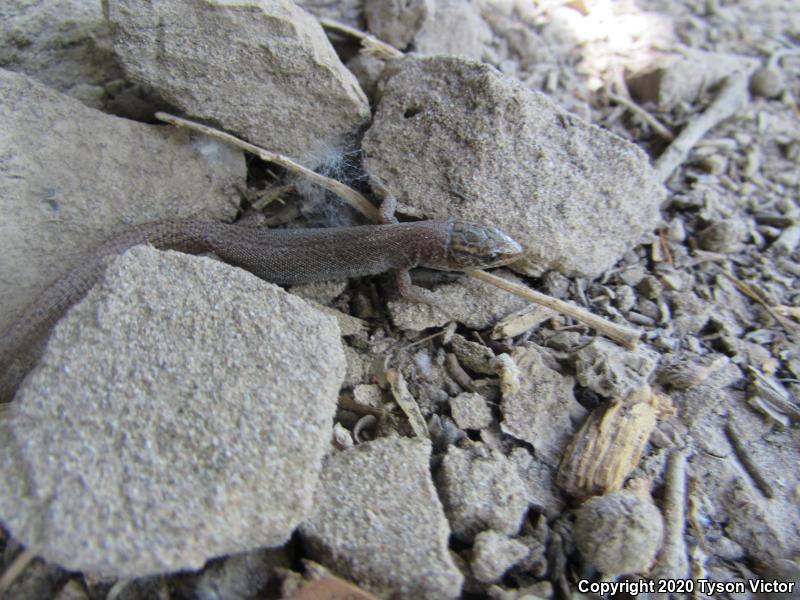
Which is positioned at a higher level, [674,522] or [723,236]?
[723,236]

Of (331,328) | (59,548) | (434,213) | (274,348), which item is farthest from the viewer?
(434,213)

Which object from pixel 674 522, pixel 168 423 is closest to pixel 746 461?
pixel 674 522

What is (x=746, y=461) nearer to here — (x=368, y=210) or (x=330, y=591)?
(x=330, y=591)

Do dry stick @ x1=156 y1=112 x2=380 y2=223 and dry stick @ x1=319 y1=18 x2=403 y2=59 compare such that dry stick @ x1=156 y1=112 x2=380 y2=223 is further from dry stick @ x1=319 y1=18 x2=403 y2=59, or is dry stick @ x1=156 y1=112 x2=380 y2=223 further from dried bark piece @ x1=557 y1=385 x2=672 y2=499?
dried bark piece @ x1=557 y1=385 x2=672 y2=499

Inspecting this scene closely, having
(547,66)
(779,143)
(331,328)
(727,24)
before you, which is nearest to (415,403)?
(331,328)

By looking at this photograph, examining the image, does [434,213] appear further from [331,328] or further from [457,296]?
[331,328]

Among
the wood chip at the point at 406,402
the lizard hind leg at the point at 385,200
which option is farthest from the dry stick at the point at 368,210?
the wood chip at the point at 406,402
